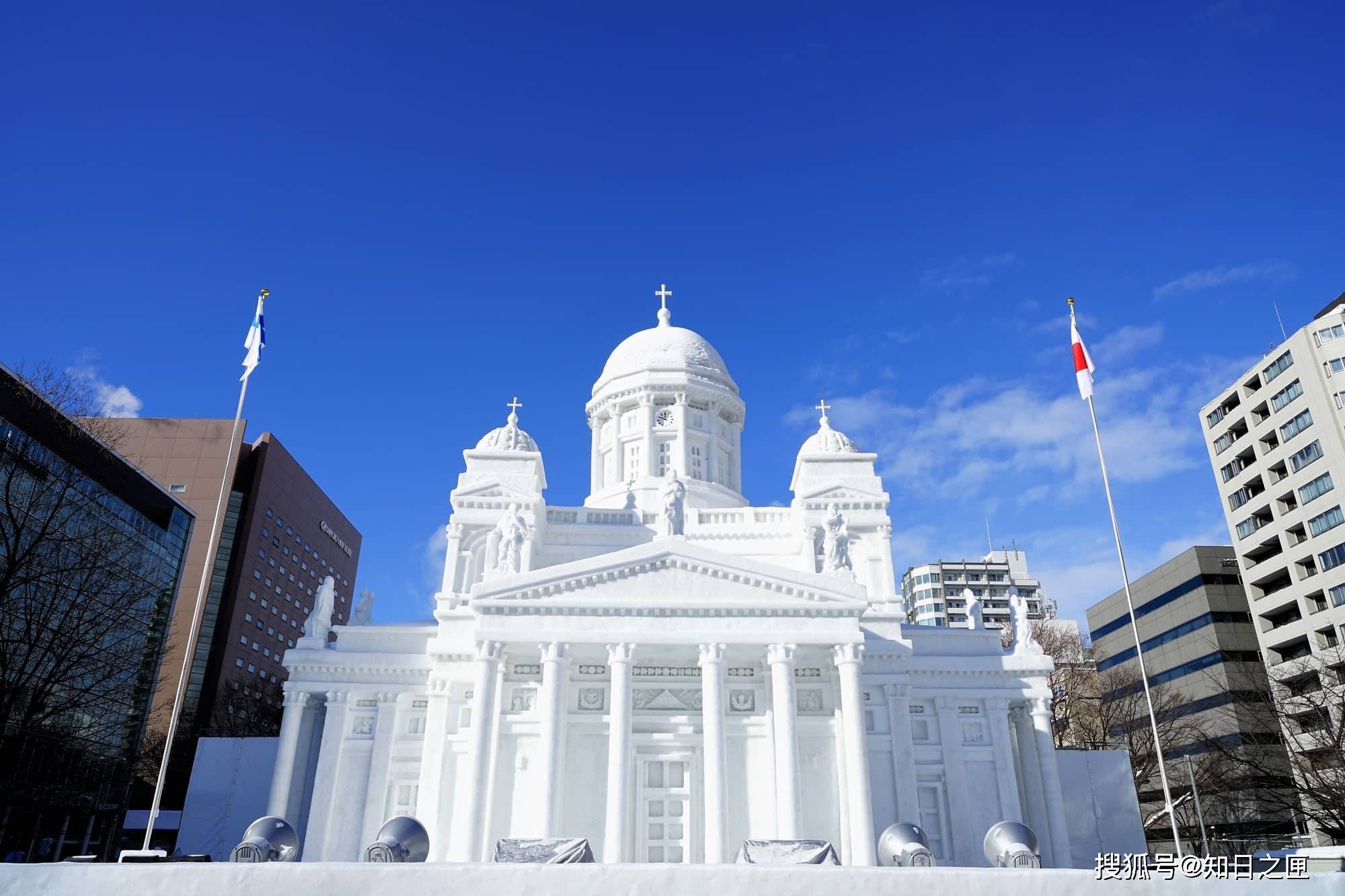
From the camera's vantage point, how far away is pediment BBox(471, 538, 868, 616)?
95.0 feet

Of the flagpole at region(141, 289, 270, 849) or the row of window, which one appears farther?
the row of window

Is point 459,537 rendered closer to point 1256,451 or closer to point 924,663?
point 924,663

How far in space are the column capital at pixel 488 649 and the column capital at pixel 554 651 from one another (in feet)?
4.97

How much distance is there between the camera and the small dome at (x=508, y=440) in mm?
42219

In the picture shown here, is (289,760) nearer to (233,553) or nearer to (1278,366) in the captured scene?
(233,553)

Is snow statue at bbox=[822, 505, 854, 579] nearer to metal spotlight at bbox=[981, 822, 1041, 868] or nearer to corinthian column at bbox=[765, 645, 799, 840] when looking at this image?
corinthian column at bbox=[765, 645, 799, 840]

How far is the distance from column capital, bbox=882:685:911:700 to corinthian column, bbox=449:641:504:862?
14.7 meters

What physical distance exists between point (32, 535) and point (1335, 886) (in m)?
41.0

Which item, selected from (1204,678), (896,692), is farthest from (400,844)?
(1204,678)

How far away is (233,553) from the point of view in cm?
8775

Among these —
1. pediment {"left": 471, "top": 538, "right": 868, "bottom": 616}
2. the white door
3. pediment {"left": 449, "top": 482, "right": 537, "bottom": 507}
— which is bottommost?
the white door

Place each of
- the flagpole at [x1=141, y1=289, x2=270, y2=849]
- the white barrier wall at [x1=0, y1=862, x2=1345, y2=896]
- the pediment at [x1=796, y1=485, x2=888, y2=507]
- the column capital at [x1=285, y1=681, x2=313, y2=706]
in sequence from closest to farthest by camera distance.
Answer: the white barrier wall at [x1=0, y1=862, x2=1345, y2=896]
the flagpole at [x1=141, y1=289, x2=270, y2=849]
the column capital at [x1=285, y1=681, x2=313, y2=706]
the pediment at [x1=796, y1=485, x2=888, y2=507]

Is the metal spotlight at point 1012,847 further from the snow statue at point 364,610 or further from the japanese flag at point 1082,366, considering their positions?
the snow statue at point 364,610

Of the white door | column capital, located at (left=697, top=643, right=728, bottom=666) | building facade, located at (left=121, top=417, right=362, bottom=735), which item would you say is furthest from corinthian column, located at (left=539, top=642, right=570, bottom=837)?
building facade, located at (left=121, top=417, right=362, bottom=735)
